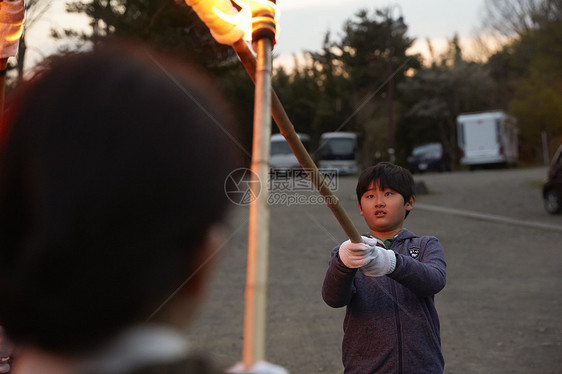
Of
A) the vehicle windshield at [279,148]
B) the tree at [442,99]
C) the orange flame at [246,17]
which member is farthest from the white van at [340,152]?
the orange flame at [246,17]

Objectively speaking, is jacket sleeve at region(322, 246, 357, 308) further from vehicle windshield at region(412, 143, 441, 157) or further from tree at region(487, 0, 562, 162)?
vehicle windshield at region(412, 143, 441, 157)

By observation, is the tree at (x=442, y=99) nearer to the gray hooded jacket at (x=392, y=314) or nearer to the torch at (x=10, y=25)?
the gray hooded jacket at (x=392, y=314)

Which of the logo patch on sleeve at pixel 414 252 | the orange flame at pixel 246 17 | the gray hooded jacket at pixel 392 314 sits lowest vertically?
the gray hooded jacket at pixel 392 314

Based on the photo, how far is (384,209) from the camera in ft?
8.23

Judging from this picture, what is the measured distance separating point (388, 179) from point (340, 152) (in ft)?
91.3

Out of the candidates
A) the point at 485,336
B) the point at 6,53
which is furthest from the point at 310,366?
the point at 6,53

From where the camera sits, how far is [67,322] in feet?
2.59

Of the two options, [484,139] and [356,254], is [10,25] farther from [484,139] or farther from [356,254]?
[484,139]

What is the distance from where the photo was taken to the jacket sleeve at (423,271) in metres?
2.17

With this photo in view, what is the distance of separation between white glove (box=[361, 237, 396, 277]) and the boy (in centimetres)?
5

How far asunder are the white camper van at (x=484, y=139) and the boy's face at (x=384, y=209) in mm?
28021

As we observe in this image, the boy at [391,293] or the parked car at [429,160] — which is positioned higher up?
the parked car at [429,160]

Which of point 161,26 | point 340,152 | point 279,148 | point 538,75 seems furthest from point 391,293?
point 340,152

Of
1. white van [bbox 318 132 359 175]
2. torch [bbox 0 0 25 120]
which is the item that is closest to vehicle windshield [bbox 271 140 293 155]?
white van [bbox 318 132 359 175]
